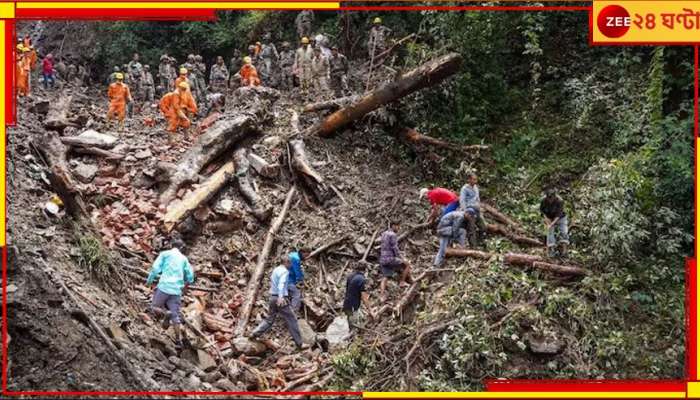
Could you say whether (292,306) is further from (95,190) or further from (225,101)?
(225,101)

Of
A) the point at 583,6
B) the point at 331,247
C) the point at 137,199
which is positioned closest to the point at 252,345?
the point at 331,247

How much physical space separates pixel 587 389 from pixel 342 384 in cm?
311

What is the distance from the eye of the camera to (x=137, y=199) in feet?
40.7

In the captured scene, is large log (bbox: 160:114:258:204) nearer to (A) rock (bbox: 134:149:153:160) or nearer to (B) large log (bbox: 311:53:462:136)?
(A) rock (bbox: 134:149:153:160)

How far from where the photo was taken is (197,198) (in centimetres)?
1234

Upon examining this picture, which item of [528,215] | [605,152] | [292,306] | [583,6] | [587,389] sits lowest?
[587,389]

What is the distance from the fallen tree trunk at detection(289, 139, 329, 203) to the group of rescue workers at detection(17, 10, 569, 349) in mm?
1639

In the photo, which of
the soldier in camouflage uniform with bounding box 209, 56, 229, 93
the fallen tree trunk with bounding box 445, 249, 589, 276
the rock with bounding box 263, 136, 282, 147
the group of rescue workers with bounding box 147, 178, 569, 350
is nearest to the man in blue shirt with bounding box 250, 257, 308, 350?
the group of rescue workers with bounding box 147, 178, 569, 350

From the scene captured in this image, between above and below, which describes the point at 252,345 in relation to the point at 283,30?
below

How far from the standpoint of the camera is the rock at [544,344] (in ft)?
29.9

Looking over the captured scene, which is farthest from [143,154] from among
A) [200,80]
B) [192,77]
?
[200,80]

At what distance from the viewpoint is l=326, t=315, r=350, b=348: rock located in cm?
1016

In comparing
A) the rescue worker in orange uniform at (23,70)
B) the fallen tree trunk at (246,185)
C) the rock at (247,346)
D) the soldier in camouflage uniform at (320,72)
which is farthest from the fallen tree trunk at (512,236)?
the rescue worker in orange uniform at (23,70)

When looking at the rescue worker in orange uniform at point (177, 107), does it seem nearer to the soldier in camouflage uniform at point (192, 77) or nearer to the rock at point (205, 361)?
the soldier in camouflage uniform at point (192, 77)
